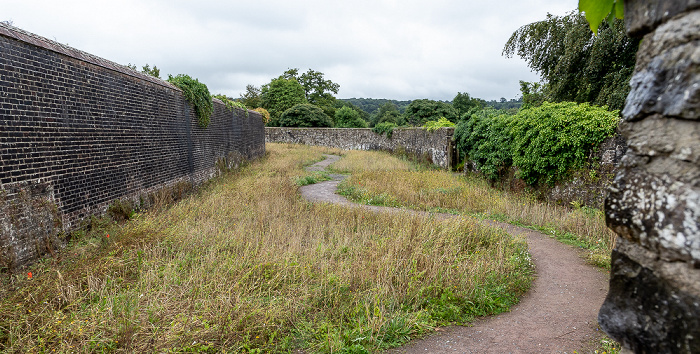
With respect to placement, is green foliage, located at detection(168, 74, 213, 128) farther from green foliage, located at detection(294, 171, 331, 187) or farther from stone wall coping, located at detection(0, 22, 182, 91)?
green foliage, located at detection(294, 171, 331, 187)

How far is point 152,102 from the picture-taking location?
9367 mm

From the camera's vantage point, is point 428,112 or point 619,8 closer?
point 619,8

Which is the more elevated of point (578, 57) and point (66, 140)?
point (578, 57)

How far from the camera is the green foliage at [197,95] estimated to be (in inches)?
460

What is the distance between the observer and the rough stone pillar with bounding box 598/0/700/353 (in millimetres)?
954

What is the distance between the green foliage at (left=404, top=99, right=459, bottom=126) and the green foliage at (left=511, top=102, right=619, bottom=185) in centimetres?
3320

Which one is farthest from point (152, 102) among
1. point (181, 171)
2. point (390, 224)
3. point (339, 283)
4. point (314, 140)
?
point (314, 140)

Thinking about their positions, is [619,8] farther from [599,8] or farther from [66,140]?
[66,140]

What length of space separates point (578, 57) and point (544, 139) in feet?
22.8

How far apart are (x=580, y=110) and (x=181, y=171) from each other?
36.3 ft

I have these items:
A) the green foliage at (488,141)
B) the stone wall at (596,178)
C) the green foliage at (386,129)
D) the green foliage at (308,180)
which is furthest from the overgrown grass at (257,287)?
the green foliage at (386,129)

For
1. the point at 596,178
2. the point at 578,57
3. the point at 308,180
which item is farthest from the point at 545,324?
the point at 578,57

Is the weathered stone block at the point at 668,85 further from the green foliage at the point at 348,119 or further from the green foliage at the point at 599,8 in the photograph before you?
the green foliage at the point at 348,119

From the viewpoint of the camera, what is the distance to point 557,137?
9.21 m
